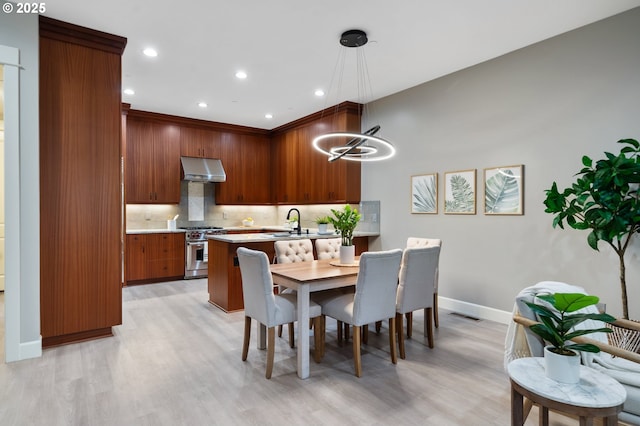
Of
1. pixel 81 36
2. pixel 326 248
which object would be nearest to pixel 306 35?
pixel 81 36

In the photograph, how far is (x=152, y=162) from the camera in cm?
636

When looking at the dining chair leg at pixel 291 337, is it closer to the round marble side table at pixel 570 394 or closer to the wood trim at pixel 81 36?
the round marble side table at pixel 570 394

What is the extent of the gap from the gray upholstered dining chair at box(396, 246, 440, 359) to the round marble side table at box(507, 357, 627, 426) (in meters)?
1.34

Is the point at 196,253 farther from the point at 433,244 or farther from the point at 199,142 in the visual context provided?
the point at 433,244

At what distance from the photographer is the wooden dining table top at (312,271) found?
111 inches

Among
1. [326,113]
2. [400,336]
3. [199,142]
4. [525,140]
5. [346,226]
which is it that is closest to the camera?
[400,336]

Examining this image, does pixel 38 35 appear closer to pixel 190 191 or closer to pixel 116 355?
pixel 116 355

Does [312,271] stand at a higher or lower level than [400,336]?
higher

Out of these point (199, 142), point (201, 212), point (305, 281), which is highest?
point (199, 142)

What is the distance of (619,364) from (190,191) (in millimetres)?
6709

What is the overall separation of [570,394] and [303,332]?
5.44ft

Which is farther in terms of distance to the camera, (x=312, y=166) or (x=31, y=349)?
(x=312, y=166)

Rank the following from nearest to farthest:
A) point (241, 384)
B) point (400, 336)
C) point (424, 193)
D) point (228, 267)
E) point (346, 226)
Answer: point (241, 384), point (400, 336), point (346, 226), point (228, 267), point (424, 193)

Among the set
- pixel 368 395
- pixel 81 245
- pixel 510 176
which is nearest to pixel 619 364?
pixel 368 395
